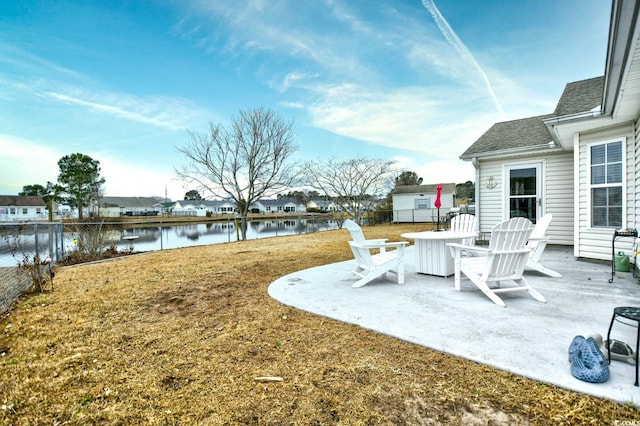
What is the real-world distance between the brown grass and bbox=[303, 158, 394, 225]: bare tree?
17.0 meters

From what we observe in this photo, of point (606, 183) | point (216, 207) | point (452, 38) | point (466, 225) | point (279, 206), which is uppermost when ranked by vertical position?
point (452, 38)

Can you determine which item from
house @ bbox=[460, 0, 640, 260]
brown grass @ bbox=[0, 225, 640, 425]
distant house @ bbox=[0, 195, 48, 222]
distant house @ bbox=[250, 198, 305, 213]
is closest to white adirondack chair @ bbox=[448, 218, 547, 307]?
brown grass @ bbox=[0, 225, 640, 425]

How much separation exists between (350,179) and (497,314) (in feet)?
59.7

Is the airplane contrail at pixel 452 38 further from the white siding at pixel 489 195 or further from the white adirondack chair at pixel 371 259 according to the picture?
the white adirondack chair at pixel 371 259

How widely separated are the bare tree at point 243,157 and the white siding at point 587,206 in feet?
43.9

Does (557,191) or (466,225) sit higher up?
(557,191)

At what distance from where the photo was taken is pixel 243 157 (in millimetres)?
16312

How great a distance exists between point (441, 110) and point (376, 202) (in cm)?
1290

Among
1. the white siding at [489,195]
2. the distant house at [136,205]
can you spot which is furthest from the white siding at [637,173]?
the distant house at [136,205]

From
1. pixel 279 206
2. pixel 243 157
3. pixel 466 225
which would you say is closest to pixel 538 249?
pixel 466 225

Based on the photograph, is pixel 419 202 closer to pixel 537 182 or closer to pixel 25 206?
pixel 537 182

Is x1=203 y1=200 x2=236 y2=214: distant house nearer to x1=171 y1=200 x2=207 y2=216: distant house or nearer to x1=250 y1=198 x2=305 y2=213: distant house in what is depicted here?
x1=171 y1=200 x2=207 y2=216: distant house

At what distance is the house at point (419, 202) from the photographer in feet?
72.5

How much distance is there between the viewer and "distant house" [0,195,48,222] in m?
41.9
